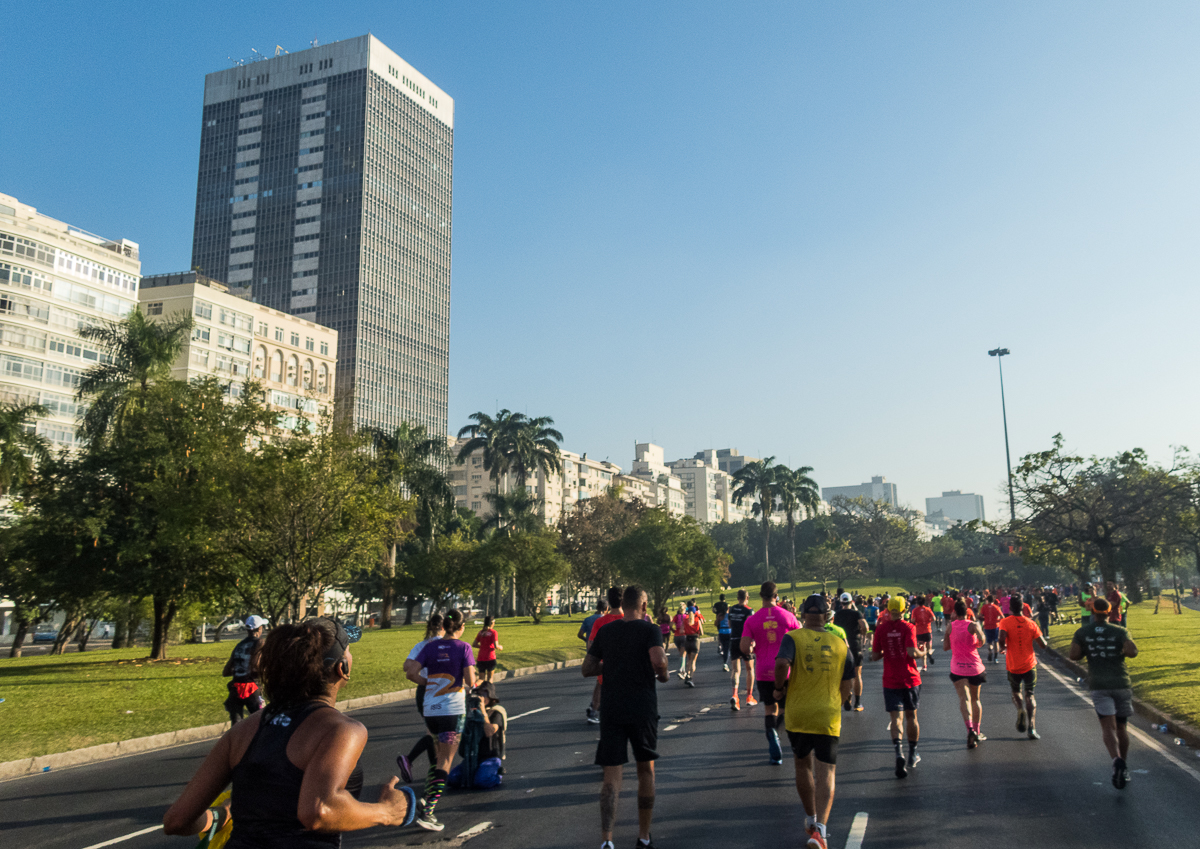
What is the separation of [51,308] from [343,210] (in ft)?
180

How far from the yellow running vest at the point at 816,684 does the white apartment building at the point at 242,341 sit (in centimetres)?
7509

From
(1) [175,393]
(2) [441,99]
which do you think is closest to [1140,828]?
(1) [175,393]

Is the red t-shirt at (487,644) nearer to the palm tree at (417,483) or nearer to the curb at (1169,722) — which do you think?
the curb at (1169,722)

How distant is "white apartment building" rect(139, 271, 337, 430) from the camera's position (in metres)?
84.1

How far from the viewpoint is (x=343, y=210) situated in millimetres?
120000

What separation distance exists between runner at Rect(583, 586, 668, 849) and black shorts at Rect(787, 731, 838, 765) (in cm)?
121

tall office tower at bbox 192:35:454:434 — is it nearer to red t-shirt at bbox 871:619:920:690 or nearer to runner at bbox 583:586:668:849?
red t-shirt at bbox 871:619:920:690

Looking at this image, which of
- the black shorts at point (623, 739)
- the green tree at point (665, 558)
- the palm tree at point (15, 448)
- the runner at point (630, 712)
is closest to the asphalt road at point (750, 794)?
the runner at point (630, 712)

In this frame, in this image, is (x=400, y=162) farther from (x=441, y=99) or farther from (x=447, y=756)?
(x=447, y=756)

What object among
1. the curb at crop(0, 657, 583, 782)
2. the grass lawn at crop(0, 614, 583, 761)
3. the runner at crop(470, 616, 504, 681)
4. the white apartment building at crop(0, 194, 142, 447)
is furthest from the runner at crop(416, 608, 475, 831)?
the white apartment building at crop(0, 194, 142, 447)

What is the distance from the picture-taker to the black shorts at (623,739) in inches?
261

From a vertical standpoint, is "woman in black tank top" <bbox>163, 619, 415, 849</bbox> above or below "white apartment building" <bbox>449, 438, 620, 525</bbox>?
below

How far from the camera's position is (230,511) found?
91.2 ft

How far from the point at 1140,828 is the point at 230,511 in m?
26.4
